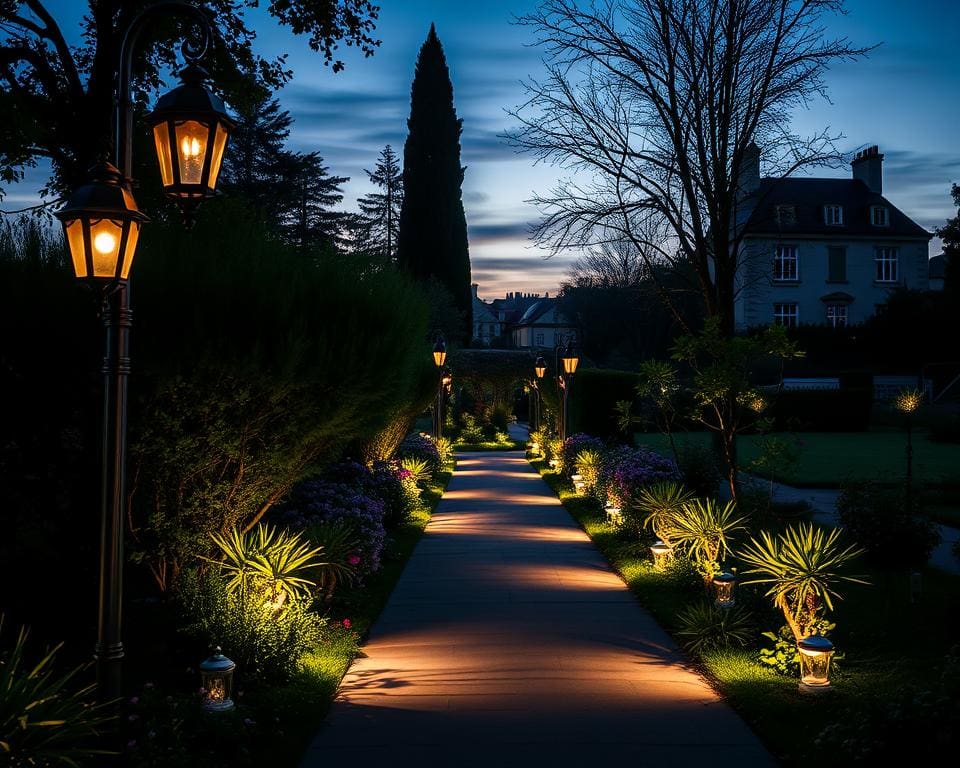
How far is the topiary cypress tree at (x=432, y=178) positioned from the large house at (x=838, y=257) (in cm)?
1556

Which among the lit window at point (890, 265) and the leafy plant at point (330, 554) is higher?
the lit window at point (890, 265)

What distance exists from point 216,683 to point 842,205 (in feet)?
157

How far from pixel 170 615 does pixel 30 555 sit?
139 cm

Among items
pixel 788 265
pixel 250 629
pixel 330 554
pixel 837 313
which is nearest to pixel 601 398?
pixel 330 554

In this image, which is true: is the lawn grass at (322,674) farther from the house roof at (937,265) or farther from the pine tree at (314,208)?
the house roof at (937,265)

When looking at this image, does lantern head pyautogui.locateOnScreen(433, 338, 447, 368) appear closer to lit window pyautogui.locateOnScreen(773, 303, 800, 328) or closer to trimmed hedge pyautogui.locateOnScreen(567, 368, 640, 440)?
trimmed hedge pyautogui.locateOnScreen(567, 368, 640, 440)

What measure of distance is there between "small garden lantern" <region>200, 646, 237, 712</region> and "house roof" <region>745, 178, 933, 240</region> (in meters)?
44.0

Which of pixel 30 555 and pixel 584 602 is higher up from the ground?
pixel 30 555

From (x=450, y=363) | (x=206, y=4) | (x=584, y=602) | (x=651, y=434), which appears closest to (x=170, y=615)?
(x=584, y=602)

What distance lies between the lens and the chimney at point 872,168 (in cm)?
4778

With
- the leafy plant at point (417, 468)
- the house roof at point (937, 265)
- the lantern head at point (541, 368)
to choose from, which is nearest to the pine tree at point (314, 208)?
the lantern head at point (541, 368)

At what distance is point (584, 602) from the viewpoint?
8836 millimetres

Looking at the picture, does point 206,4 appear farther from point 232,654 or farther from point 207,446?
point 232,654

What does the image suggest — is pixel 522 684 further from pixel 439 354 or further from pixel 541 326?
pixel 541 326
